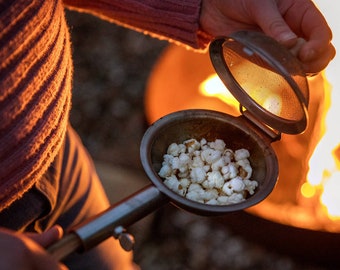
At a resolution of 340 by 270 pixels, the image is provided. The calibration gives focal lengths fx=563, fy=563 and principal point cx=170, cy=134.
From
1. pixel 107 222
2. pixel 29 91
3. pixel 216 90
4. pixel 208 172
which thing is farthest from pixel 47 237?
pixel 216 90

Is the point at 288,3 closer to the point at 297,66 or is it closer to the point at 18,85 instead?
the point at 297,66

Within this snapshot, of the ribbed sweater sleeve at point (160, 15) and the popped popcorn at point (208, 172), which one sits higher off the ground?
the ribbed sweater sleeve at point (160, 15)

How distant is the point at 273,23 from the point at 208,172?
26cm

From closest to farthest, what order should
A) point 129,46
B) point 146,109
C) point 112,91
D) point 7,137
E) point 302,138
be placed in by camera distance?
point 7,137
point 146,109
point 302,138
point 112,91
point 129,46

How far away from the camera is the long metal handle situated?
672 mm

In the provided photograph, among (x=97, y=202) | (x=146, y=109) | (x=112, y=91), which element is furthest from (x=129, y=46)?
(x=97, y=202)

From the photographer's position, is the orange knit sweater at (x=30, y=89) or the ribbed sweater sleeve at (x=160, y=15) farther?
the ribbed sweater sleeve at (x=160, y=15)

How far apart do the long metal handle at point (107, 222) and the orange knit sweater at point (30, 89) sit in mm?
145

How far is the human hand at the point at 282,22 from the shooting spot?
0.84 metres

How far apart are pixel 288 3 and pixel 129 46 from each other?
1.29m

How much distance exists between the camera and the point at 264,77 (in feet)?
2.92

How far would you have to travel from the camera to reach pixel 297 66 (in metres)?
0.79

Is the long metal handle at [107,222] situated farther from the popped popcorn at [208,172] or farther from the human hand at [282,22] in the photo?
the human hand at [282,22]

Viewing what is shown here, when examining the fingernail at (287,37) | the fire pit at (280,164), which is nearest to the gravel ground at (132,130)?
the fire pit at (280,164)
